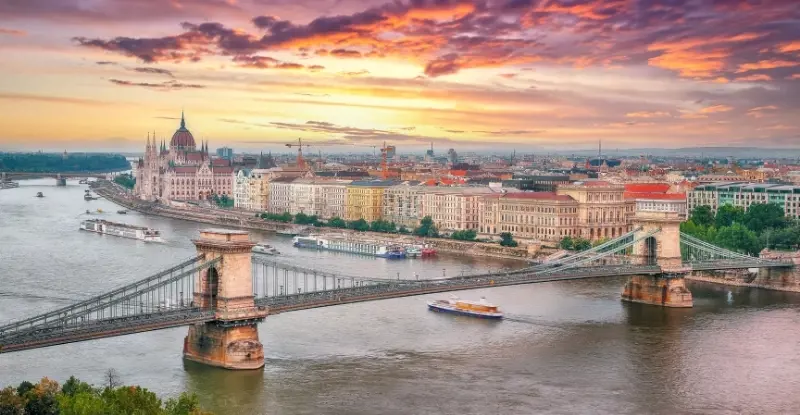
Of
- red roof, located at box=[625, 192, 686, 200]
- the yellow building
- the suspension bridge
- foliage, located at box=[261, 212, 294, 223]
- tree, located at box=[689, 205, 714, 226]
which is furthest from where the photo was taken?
foliage, located at box=[261, 212, 294, 223]

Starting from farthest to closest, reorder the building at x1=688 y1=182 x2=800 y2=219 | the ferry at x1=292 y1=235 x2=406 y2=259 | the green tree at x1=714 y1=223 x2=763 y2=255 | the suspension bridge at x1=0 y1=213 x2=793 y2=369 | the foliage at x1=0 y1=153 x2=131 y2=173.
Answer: the foliage at x1=0 y1=153 x2=131 y2=173 < the building at x1=688 y1=182 x2=800 y2=219 < the ferry at x1=292 y1=235 x2=406 y2=259 < the green tree at x1=714 y1=223 x2=763 y2=255 < the suspension bridge at x1=0 y1=213 x2=793 y2=369

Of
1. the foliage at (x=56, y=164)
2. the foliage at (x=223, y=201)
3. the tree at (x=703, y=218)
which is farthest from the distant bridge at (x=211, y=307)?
the foliage at (x=56, y=164)

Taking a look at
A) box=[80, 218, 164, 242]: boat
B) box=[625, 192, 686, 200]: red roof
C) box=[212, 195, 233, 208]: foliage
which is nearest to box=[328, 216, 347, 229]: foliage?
box=[80, 218, 164, 242]: boat

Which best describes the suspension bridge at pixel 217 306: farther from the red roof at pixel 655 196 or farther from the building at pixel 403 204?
the building at pixel 403 204

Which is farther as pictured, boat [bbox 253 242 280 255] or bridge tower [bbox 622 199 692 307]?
boat [bbox 253 242 280 255]

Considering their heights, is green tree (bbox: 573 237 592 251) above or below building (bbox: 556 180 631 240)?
below

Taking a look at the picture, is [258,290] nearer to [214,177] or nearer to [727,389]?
[727,389]

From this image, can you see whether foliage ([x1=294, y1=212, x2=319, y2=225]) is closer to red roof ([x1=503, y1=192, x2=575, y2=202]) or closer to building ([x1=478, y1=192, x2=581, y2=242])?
building ([x1=478, y1=192, x2=581, y2=242])

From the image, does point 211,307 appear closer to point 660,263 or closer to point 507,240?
point 660,263
